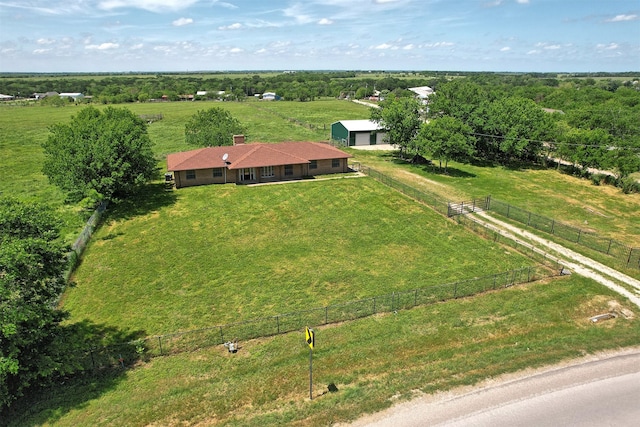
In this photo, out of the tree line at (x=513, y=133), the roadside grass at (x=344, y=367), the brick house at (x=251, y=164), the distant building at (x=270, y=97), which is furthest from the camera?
the distant building at (x=270, y=97)

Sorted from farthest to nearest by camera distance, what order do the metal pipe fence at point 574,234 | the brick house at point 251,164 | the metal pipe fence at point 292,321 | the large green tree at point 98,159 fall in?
the brick house at point 251,164
the large green tree at point 98,159
the metal pipe fence at point 574,234
the metal pipe fence at point 292,321

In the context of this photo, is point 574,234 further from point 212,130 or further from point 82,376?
point 212,130

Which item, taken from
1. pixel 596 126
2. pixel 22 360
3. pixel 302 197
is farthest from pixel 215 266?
pixel 596 126

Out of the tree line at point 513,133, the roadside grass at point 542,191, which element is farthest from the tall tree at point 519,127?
the roadside grass at point 542,191

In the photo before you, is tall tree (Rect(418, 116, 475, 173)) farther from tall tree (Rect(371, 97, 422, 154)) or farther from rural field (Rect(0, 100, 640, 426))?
rural field (Rect(0, 100, 640, 426))

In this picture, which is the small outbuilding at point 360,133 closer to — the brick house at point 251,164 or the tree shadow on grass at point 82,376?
the brick house at point 251,164

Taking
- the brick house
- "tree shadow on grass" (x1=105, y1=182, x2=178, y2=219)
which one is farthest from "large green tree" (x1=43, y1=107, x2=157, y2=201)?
the brick house
